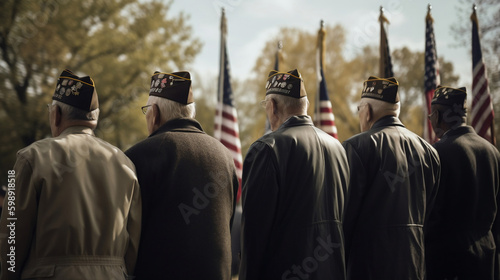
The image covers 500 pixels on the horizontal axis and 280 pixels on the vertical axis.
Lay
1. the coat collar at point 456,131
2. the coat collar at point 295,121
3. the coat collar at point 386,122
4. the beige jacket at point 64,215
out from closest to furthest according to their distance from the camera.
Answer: the beige jacket at point 64,215 < the coat collar at point 295,121 < the coat collar at point 386,122 < the coat collar at point 456,131

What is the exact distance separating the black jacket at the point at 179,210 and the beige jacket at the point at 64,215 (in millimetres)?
242

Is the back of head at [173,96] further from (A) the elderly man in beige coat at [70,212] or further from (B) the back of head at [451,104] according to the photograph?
(B) the back of head at [451,104]

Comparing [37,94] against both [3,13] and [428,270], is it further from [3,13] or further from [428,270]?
[428,270]

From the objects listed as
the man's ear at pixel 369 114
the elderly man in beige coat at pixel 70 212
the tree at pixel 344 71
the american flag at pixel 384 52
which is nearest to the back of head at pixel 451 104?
the man's ear at pixel 369 114

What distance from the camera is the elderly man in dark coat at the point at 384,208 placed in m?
4.27

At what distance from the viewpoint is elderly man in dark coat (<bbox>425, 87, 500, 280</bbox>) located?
502 centimetres

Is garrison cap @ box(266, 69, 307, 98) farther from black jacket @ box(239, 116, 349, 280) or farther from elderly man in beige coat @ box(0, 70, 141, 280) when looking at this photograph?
elderly man in beige coat @ box(0, 70, 141, 280)

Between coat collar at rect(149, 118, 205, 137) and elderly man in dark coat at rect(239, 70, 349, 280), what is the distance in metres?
0.43

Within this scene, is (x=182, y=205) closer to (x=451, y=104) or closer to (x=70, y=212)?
(x=70, y=212)

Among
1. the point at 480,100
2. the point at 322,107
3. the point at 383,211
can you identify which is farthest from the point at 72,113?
the point at 480,100

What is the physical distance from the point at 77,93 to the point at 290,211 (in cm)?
162

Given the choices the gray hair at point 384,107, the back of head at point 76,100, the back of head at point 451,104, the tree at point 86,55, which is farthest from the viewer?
the tree at point 86,55

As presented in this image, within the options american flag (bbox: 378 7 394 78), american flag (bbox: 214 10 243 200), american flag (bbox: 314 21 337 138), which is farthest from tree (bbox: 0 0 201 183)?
american flag (bbox: 378 7 394 78)

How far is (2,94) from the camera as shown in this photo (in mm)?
14789
